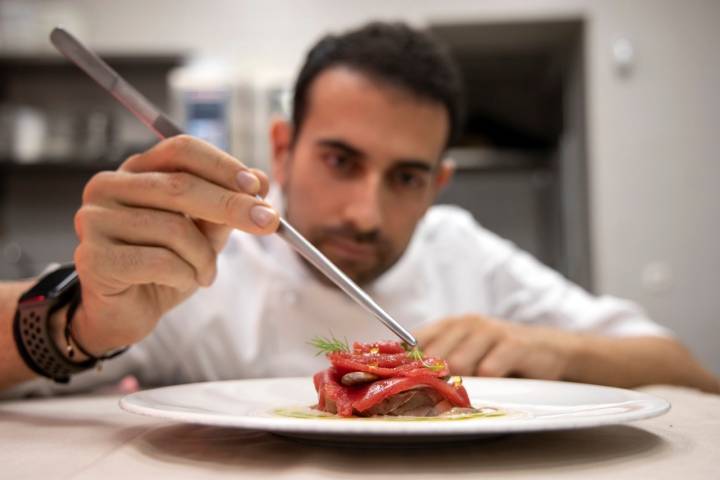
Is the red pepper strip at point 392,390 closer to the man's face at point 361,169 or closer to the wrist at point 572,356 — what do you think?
the wrist at point 572,356

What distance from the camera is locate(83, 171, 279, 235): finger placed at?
0.80m

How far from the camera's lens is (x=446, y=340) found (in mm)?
1197

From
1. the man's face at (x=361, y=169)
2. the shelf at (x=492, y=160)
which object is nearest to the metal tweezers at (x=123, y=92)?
the man's face at (x=361, y=169)

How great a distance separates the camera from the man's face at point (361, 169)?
151 centimetres

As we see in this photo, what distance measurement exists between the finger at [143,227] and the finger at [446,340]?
0.47 meters

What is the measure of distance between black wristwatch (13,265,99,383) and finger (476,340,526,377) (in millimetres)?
615

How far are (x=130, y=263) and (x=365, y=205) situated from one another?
0.67 m

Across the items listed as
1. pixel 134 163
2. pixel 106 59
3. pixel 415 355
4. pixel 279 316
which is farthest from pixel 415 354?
pixel 106 59

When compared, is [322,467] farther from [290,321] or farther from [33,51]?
[33,51]

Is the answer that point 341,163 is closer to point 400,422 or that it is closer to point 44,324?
point 44,324

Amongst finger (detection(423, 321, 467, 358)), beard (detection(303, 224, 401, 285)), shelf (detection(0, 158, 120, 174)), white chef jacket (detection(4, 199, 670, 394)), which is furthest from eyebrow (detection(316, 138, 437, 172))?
shelf (detection(0, 158, 120, 174))

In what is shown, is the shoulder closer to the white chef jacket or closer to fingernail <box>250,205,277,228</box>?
the white chef jacket

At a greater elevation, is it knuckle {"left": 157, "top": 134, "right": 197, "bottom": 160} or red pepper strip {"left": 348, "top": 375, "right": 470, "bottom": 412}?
knuckle {"left": 157, "top": 134, "right": 197, "bottom": 160}

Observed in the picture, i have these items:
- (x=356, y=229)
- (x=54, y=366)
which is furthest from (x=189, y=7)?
(x=54, y=366)
